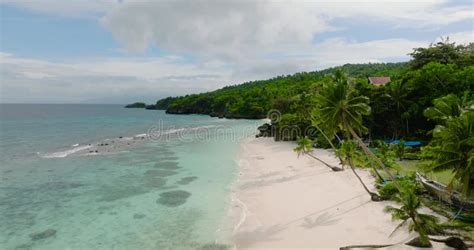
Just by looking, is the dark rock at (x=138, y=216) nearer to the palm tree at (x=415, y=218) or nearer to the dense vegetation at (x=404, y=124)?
the dense vegetation at (x=404, y=124)

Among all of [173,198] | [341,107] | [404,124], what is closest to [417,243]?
[341,107]

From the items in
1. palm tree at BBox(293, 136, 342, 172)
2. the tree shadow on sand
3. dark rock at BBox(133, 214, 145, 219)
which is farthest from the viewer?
palm tree at BBox(293, 136, 342, 172)

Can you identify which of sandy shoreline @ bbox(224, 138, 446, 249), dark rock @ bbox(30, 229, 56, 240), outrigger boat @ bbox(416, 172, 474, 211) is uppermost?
outrigger boat @ bbox(416, 172, 474, 211)

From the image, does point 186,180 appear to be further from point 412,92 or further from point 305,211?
point 412,92

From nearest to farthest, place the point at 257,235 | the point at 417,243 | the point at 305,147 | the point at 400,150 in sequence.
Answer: the point at 417,243
the point at 257,235
the point at 400,150
the point at 305,147

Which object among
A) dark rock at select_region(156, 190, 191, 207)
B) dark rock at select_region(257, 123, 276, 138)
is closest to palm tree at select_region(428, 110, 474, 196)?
dark rock at select_region(156, 190, 191, 207)

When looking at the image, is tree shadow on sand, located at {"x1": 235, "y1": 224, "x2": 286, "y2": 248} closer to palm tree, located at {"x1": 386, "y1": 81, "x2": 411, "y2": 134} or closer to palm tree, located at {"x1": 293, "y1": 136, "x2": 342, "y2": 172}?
palm tree, located at {"x1": 293, "y1": 136, "x2": 342, "y2": 172}
